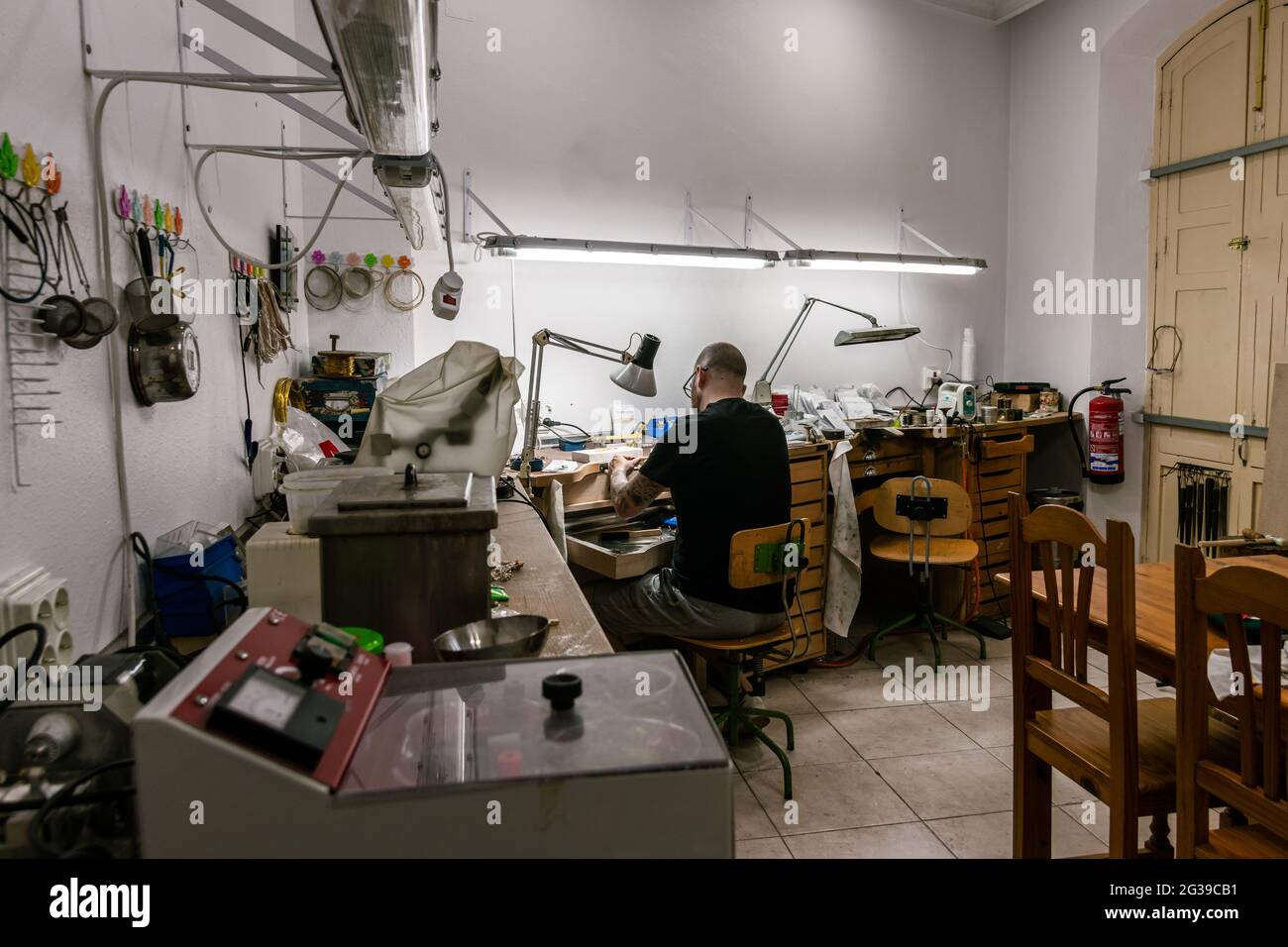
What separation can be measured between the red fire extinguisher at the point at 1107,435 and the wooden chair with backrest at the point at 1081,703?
114 inches

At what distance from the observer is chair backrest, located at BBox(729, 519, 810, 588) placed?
278 cm

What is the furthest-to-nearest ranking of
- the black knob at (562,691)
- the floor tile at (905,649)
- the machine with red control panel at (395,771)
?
1. the floor tile at (905,649)
2. the black knob at (562,691)
3. the machine with red control panel at (395,771)

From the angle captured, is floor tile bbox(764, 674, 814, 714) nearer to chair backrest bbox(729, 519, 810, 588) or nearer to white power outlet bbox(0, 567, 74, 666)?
chair backrest bbox(729, 519, 810, 588)

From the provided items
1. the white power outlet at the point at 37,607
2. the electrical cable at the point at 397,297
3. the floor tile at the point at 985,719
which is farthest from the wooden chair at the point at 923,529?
the white power outlet at the point at 37,607

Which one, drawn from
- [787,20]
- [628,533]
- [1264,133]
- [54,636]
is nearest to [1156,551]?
[1264,133]

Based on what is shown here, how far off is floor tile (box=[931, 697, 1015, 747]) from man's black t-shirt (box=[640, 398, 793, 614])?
1042mm

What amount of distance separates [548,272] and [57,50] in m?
2.89

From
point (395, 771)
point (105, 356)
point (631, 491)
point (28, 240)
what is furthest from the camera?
point (631, 491)

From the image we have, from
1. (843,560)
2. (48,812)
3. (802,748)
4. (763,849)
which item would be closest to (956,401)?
(843,560)

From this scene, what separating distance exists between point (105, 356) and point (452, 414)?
40.9 inches

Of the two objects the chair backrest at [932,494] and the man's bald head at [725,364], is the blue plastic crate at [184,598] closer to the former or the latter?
the man's bald head at [725,364]

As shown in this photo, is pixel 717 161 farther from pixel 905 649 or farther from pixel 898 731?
pixel 898 731

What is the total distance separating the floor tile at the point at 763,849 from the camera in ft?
8.07

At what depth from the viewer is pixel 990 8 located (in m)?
5.29
